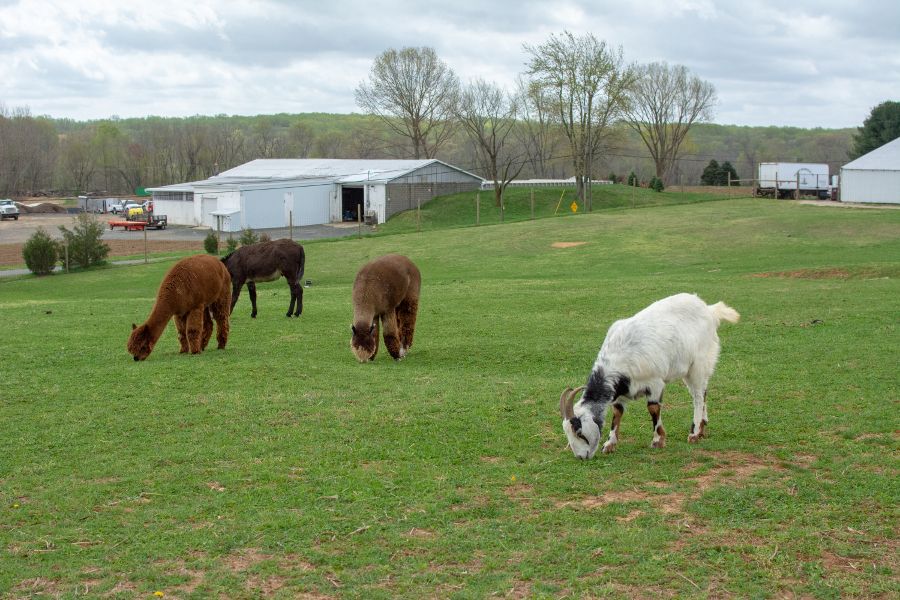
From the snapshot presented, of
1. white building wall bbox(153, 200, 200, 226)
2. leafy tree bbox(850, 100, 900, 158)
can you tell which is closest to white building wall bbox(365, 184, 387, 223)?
white building wall bbox(153, 200, 200, 226)

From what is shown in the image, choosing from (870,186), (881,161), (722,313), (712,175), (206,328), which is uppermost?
(712,175)

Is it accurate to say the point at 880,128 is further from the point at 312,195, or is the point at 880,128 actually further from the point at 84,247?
the point at 84,247

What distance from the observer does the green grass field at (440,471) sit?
19.7ft

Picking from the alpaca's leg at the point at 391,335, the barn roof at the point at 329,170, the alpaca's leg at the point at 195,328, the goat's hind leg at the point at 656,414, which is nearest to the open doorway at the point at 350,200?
the barn roof at the point at 329,170

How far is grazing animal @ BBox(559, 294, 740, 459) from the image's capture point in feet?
27.4

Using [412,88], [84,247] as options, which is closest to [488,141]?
[412,88]

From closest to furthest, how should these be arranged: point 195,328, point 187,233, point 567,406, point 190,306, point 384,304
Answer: point 567,406
point 384,304
point 190,306
point 195,328
point 187,233

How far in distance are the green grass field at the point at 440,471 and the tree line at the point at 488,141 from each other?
5399 cm

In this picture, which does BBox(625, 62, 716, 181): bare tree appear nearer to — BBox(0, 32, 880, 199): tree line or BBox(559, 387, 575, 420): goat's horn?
BBox(0, 32, 880, 199): tree line

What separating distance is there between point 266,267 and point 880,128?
7077 cm

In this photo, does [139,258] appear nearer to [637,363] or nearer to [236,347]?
[236,347]

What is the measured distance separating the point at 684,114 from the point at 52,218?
2735 inches

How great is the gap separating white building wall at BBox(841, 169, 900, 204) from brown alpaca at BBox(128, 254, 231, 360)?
166 feet

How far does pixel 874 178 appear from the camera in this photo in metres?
55.8
